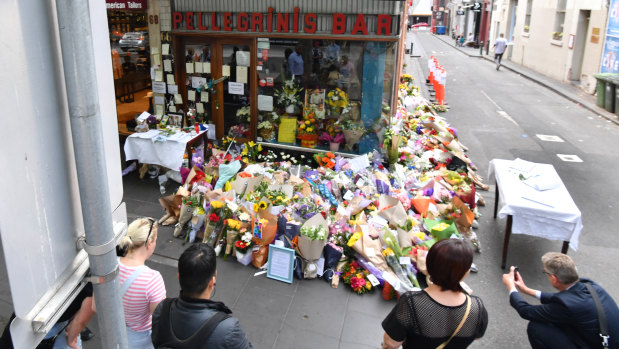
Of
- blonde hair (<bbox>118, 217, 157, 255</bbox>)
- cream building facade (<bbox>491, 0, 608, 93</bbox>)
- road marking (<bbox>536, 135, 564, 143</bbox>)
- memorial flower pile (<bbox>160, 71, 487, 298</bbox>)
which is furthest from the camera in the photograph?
cream building facade (<bbox>491, 0, 608, 93</bbox>)

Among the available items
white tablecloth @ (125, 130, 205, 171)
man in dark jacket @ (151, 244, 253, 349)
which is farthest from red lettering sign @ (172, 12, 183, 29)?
man in dark jacket @ (151, 244, 253, 349)

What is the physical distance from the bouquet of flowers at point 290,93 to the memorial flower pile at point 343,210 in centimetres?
37

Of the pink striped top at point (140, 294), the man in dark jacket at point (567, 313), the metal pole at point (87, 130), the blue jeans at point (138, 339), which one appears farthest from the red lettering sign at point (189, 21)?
the metal pole at point (87, 130)

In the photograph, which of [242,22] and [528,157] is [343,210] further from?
[528,157]

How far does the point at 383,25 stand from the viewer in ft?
25.8

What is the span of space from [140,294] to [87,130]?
2.24 m

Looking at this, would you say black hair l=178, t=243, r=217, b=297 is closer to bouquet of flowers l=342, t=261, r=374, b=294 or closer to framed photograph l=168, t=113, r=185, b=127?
bouquet of flowers l=342, t=261, r=374, b=294

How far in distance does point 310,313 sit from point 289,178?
8.83 feet

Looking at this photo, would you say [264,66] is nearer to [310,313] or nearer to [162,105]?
[162,105]

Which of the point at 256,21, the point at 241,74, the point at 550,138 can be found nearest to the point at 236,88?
the point at 241,74

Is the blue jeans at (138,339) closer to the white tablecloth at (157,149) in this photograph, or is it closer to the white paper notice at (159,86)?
the white tablecloth at (157,149)

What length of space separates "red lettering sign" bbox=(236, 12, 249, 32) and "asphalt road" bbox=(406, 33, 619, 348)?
538cm

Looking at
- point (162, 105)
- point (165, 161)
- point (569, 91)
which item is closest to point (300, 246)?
point (165, 161)

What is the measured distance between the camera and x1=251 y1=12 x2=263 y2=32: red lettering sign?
8.48m
